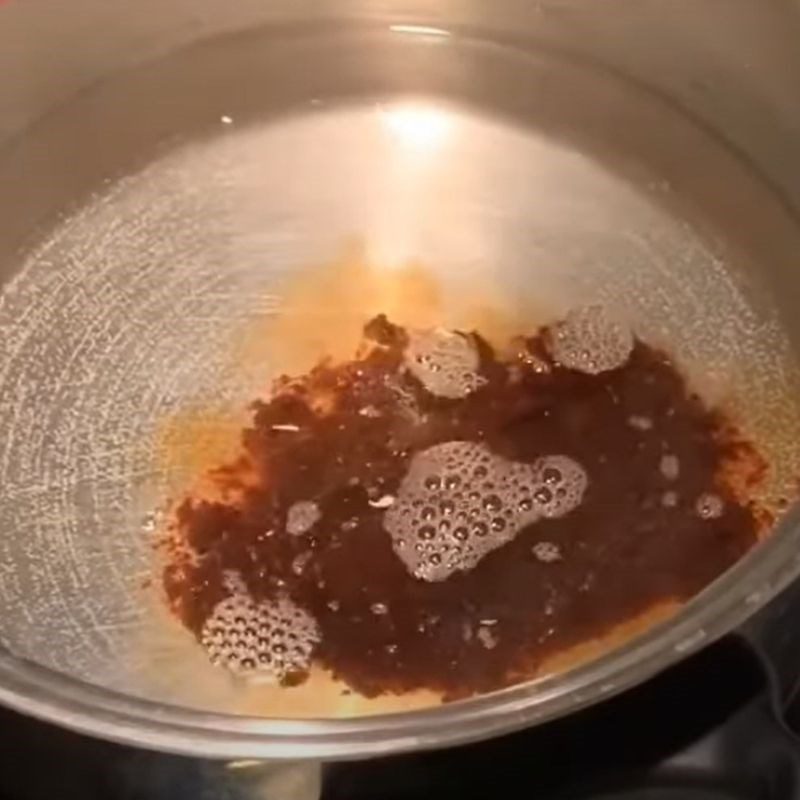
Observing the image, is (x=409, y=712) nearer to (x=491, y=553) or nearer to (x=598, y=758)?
(x=598, y=758)

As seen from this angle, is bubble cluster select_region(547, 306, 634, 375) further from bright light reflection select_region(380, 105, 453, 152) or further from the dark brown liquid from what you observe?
bright light reflection select_region(380, 105, 453, 152)

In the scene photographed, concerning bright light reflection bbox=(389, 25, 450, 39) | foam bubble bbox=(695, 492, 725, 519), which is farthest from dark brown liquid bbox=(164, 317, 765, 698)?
bright light reflection bbox=(389, 25, 450, 39)

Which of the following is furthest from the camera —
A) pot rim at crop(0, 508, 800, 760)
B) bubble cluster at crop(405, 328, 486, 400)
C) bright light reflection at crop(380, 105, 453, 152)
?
bright light reflection at crop(380, 105, 453, 152)

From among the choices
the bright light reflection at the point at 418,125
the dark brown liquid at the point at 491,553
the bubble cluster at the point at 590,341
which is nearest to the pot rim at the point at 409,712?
the dark brown liquid at the point at 491,553

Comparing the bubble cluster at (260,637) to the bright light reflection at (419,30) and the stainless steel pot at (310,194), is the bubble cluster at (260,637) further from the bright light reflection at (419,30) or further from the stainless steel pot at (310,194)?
the bright light reflection at (419,30)

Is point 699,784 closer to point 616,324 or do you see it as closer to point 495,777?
point 495,777

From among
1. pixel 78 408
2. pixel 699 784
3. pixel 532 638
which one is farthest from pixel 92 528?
pixel 699 784
